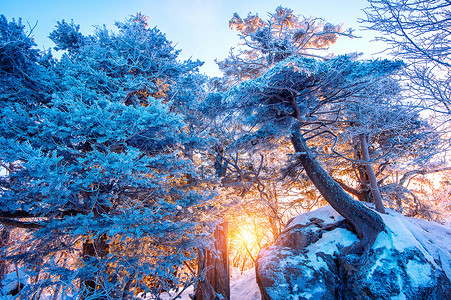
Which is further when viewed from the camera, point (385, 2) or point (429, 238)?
point (429, 238)

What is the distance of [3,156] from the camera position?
126 inches

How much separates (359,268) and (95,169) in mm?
6017

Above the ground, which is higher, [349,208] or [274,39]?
[274,39]

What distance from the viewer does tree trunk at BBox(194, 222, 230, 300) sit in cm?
587

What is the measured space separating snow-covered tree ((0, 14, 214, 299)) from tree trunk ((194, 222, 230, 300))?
1.81 m

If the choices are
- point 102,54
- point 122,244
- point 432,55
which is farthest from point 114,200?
point 432,55

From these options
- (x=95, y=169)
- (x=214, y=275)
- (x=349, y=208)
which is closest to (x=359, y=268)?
(x=349, y=208)

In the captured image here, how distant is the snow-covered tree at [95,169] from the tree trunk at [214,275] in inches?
71.1

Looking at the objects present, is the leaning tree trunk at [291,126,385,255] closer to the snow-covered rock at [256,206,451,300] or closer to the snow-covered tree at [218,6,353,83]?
the snow-covered rock at [256,206,451,300]

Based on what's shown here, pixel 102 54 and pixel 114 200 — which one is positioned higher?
pixel 102 54

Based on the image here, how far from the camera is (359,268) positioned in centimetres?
404

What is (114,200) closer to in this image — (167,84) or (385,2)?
(167,84)

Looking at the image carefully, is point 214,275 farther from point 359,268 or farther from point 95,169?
point 95,169

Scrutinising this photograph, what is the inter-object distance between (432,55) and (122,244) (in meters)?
7.99
